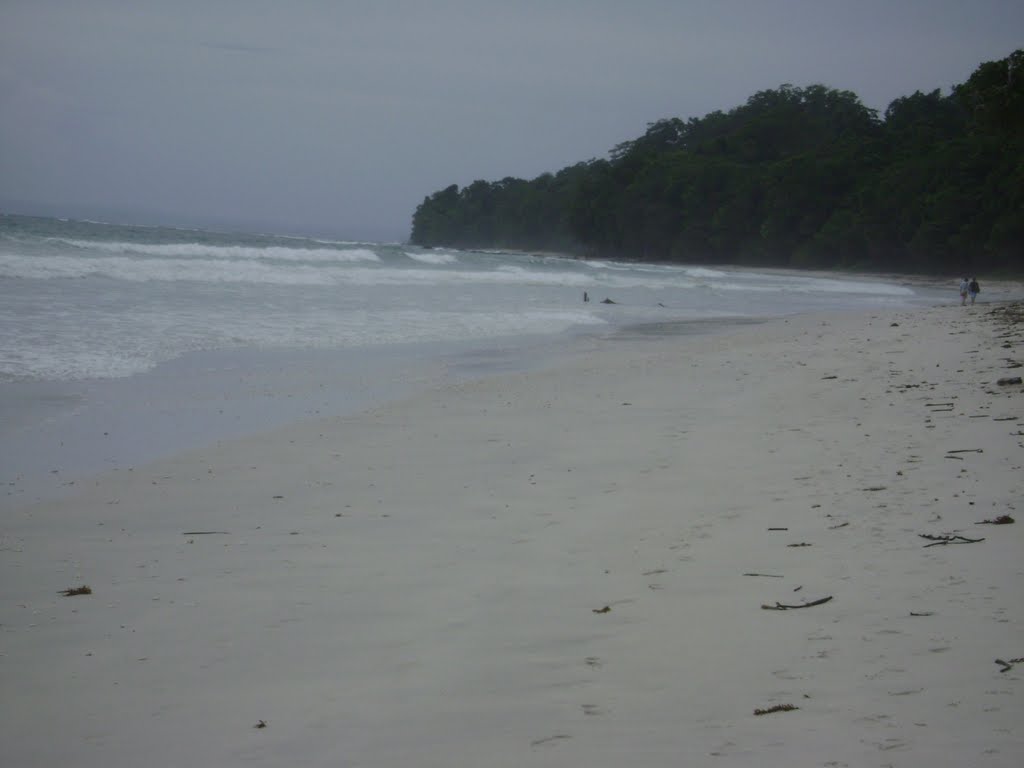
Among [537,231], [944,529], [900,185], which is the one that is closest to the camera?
[944,529]

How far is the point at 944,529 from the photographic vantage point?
14.9 feet

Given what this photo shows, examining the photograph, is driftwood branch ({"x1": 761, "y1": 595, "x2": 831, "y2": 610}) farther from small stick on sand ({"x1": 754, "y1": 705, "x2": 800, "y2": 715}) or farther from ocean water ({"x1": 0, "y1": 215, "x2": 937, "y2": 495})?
ocean water ({"x1": 0, "y1": 215, "x2": 937, "y2": 495})

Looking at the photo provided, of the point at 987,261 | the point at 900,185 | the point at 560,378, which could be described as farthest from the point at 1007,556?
the point at 900,185

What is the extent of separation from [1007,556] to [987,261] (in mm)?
63044

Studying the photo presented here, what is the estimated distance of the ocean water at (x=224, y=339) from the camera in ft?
26.6

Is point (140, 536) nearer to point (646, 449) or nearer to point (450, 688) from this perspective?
point (450, 688)

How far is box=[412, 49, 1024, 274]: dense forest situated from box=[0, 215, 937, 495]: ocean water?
66.1ft

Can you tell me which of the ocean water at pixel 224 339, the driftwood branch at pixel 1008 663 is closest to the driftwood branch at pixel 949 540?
the driftwood branch at pixel 1008 663

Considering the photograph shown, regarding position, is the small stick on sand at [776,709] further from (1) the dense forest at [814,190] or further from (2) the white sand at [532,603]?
(1) the dense forest at [814,190]

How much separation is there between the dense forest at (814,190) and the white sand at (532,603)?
3059 centimetres

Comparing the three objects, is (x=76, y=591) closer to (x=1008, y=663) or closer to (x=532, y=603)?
(x=532, y=603)

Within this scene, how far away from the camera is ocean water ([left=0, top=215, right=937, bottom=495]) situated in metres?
8.12

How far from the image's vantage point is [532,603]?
397 centimetres

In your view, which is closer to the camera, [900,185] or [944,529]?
[944,529]
